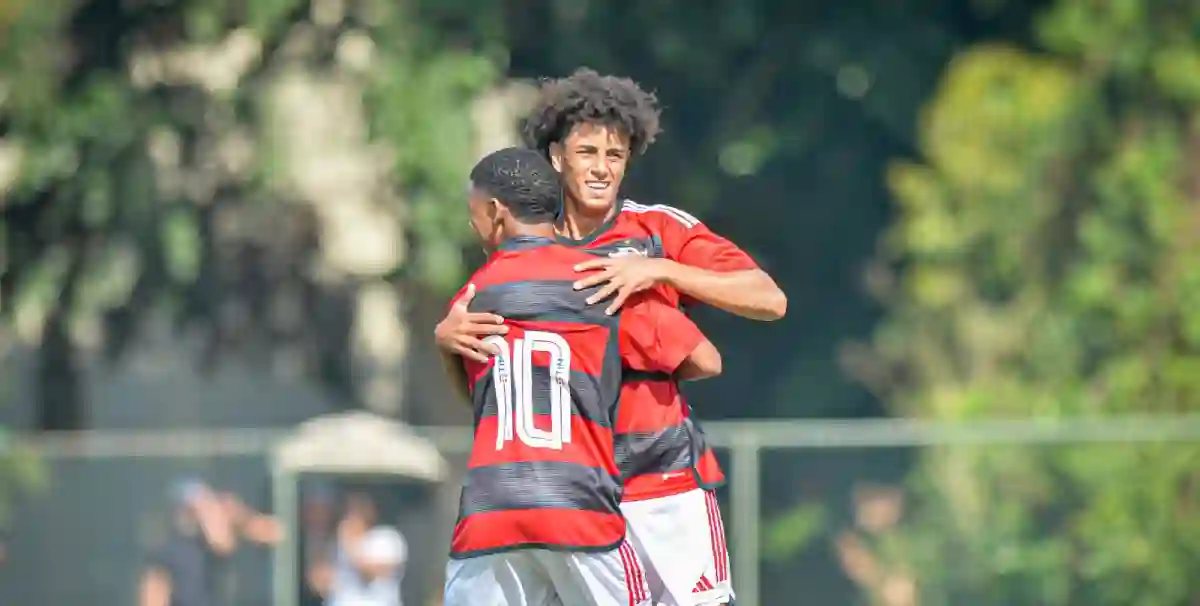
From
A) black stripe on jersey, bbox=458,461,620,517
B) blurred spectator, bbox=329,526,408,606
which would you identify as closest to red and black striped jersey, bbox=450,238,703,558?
black stripe on jersey, bbox=458,461,620,517

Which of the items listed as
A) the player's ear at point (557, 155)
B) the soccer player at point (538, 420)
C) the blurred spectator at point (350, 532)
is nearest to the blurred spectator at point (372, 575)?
the blurred spectator at point (350, 532)

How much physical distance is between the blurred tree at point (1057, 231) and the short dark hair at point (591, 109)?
972 cm

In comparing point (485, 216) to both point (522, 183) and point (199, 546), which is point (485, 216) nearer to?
point (522, 183)

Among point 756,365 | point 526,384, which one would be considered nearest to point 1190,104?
point 756,365

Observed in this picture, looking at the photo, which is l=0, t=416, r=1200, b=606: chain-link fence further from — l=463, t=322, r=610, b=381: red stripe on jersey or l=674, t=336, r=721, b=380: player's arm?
l=463, t=322, r=610, b=381: red stripe on jersey

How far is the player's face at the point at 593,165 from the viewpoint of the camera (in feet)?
18.1

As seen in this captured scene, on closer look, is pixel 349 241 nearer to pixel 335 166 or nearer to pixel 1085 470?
pixel 335 166

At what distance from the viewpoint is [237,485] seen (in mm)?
12977

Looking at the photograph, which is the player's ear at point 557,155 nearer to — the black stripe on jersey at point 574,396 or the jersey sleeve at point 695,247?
the jersey sleeve at point 695,247

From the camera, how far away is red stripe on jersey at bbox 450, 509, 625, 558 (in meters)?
5.09

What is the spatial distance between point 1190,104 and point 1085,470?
415 cm

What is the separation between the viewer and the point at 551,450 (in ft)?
16.7

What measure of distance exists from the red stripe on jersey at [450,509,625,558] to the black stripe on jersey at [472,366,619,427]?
23cm

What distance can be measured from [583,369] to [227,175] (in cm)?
1201
